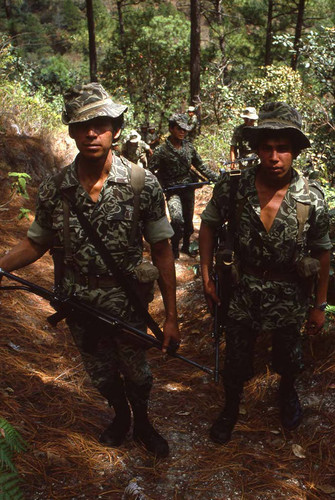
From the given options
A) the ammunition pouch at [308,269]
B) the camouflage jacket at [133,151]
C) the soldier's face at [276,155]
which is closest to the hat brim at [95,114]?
the soldier's face at [276,155]

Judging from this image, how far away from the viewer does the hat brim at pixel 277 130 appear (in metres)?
2.42

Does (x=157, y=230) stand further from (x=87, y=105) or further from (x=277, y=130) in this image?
(x=277, y=130)

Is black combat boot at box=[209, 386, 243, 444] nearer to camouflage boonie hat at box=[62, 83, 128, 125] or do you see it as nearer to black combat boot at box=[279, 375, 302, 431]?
black combat boot at box=[279, 375, 302, 431]

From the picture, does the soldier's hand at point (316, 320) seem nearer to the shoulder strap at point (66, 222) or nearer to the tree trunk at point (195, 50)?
the shoulder strap at point (66, 222)

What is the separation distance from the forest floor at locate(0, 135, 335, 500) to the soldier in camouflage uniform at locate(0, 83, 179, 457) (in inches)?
20.2

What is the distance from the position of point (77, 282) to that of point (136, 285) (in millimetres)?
338

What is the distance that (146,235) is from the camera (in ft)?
8.11

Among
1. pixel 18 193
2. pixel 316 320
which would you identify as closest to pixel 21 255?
pixel 316 320

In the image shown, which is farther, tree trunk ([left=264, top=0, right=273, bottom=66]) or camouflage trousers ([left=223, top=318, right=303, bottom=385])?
tree trunk ([left=264, top=0, right=273, bottom=66])

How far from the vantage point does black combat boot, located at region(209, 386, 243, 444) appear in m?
2.97

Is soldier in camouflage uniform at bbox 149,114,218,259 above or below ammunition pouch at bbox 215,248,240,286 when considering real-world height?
below

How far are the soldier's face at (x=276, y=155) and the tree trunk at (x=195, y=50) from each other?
556 inches

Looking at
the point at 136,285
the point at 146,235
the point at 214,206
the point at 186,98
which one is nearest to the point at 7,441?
the point at 136,285

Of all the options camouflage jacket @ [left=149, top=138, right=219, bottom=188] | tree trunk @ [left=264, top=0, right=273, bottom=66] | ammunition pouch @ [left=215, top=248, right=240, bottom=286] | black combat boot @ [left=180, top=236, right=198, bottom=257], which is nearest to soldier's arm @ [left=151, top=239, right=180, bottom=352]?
ammunition pouch @ [left=215, top=248, right=240, bottom=286]
